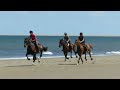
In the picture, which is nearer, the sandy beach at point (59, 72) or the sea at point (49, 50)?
the sandy beach at point (59, 72)

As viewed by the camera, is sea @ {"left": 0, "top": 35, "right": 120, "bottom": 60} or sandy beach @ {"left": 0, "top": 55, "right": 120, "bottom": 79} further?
sea @ {"left": 0, "top": 35, "right": 120, "bottom": 60}

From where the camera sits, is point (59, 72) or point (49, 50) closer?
point (59, 72)
